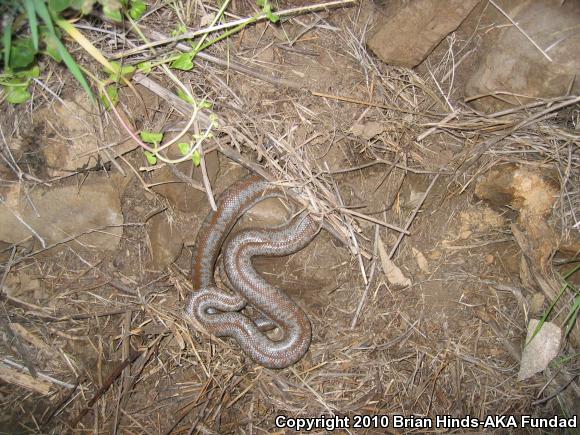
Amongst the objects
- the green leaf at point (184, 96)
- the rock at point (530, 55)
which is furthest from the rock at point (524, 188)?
the green leaf at point (184, 96)

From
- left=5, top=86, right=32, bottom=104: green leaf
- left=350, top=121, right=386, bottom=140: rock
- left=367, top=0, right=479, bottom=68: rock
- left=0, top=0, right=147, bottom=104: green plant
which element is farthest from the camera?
left=350, top=121, right=386, bottom=140: rock

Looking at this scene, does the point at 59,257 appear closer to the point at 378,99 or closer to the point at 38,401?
the point at 38,401

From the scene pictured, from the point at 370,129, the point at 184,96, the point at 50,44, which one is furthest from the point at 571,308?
the point at 50,44

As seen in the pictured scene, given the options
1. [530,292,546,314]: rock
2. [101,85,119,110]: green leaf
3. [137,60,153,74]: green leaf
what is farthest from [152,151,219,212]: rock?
[530,292,546,314]: rock

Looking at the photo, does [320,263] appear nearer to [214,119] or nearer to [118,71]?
[214,119]

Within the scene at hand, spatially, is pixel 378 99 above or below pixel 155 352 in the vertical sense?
above

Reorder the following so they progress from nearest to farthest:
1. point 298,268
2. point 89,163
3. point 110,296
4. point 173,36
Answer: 1. point 173,36
2. point 89,163
3. point 110,296
4. point 298,268

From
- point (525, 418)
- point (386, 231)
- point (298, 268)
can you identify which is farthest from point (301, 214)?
point (525, 418)

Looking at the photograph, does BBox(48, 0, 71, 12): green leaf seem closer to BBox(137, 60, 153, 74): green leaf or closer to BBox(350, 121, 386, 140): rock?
BBox(137, 60, 153, 74): green leaf
